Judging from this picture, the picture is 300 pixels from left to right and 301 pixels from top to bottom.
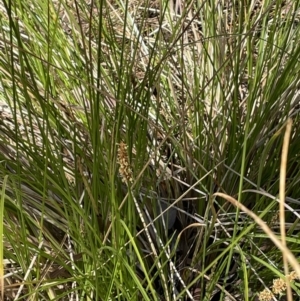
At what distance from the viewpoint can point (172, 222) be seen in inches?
33.2

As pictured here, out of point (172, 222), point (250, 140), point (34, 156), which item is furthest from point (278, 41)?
point (34, 156)

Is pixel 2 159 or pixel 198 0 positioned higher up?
pixel 198 0

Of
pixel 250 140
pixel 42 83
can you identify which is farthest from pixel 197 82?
pixel 42 83

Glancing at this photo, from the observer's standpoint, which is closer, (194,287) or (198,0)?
(194,287)

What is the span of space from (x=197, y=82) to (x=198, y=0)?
1.10 feet

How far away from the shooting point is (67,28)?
1.35 meters

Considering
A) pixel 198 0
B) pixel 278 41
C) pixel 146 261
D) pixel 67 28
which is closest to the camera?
pixel 146 261

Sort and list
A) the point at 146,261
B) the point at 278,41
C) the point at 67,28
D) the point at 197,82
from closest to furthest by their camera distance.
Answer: the point at 146,261
the point at 197,82
the point at 278,41
the point at 67,28

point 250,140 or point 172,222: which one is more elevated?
point 250,140

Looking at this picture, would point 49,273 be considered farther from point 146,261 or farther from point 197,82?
point 197,82

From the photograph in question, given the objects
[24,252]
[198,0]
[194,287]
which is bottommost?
[194,287]

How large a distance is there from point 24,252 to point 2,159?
0.51ft

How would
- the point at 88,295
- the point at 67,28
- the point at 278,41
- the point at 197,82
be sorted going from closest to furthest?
the point at 88,295 → the point at 197,82 → the point at 278,41 → the point at 67,28

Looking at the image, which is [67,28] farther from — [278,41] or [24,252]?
[24,252]
